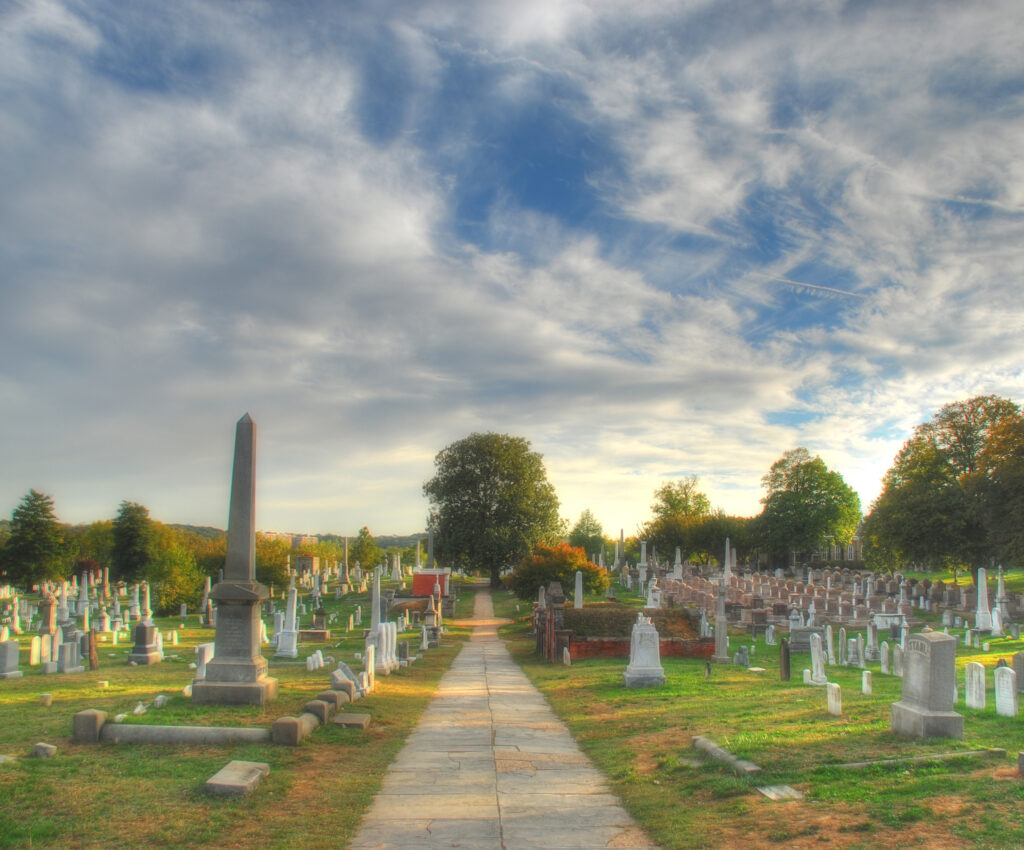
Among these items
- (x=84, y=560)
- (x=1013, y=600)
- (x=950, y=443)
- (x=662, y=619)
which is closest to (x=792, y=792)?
(x=662, y=619)

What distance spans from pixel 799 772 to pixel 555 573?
103 feet

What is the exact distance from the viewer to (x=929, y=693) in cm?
848

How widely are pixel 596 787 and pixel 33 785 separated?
5508 mm

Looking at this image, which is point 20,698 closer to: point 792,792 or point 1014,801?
point 792,792

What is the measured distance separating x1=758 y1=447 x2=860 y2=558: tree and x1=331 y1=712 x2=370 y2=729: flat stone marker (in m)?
66.4

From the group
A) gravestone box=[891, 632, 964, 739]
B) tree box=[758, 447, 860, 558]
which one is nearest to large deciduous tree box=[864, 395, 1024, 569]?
tree box=[758, 447, 860, 558]

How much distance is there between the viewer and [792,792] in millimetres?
6957

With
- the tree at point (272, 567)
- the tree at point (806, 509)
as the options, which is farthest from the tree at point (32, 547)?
the tree at point (806, 509)

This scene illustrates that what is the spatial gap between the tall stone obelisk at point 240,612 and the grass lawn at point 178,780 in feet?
1.19

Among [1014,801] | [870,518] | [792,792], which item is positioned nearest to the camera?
[1014,801]

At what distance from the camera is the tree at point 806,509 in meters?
71.3

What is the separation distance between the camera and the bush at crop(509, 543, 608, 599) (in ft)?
126

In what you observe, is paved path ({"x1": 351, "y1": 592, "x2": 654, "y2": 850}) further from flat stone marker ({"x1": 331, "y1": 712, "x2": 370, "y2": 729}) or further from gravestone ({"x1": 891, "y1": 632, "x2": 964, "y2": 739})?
gravestone ({"x1": 891, "y1": 632, "x2": 964, "y2": 739})

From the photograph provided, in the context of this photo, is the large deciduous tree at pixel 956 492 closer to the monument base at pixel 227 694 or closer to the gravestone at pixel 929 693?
the gravestone at pixel 929 693
